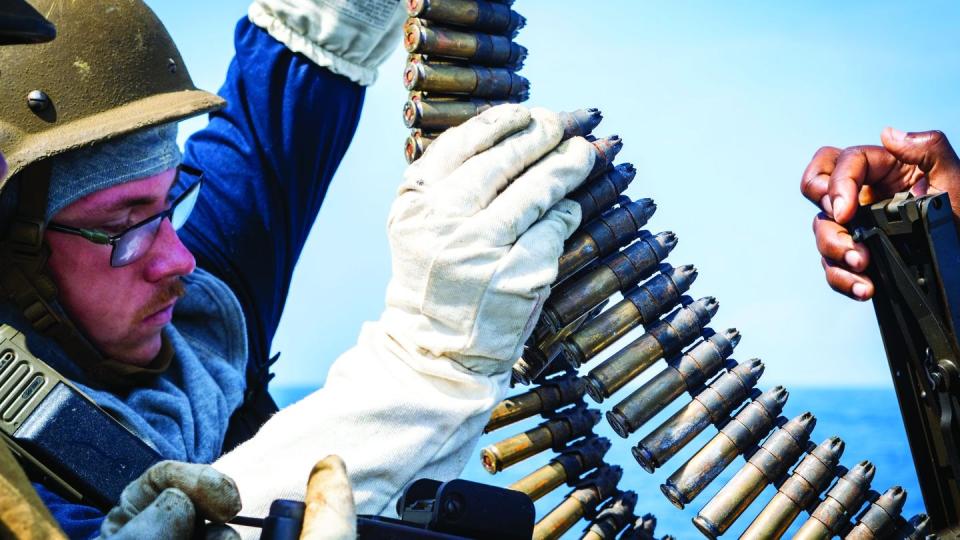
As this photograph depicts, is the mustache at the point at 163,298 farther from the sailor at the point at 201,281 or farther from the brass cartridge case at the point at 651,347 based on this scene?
the brass cartridge case at the point at 651,347

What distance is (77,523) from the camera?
3451 millimetres

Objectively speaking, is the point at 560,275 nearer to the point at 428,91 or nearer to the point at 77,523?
the point at 428,91

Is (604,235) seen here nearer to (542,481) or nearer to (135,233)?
(542,481)

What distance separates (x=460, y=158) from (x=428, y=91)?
2.64 ft

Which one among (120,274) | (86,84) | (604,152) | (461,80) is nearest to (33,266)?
(120,274)

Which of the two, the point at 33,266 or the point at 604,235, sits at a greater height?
the point at 604,235

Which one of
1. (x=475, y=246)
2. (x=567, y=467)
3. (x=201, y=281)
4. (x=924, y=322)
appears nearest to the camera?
(x=475, y=246)

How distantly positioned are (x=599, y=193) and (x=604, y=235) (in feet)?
0.57

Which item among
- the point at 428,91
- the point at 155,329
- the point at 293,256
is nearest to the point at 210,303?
the point at 155,329

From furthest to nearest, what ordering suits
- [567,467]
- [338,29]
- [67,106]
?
[338,29] → [567,467] → [67,106]

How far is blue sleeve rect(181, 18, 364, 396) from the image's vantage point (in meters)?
5.67

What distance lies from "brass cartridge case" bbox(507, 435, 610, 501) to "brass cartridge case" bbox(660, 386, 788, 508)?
0.61 metres

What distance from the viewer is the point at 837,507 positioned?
4453 mm

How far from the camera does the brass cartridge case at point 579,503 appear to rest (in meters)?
4.78
